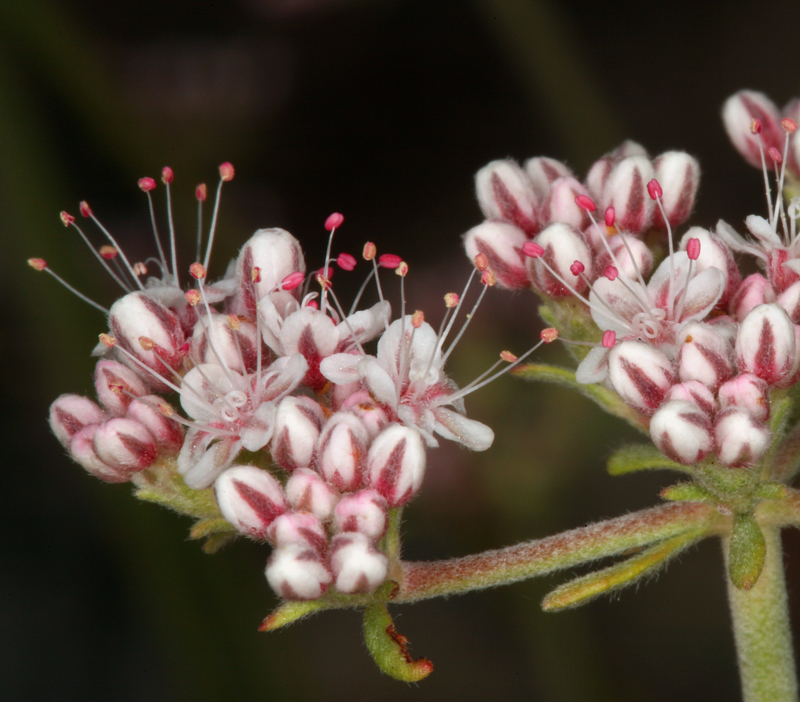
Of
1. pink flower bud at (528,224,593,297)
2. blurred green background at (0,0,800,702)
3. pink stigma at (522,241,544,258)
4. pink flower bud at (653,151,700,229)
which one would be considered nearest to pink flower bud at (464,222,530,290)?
pink flower bud at (528,224,593,297)

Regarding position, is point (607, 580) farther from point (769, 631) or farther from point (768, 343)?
point (768, 343)

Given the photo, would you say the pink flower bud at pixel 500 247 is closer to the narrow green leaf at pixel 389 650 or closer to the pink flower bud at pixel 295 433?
the pink flower bud at pixel 295 433

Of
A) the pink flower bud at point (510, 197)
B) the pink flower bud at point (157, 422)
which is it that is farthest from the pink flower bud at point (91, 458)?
the pink flower bud at point (510, 197)

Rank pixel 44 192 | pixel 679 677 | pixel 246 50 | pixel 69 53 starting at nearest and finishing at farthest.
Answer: pixel 44 192 → pixel 69 53 → pixel 679 677 → pixel 246 50

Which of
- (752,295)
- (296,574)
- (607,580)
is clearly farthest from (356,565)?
(752,295)

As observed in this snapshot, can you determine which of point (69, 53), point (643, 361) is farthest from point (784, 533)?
point (69, 53)

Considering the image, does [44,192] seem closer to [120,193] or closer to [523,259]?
[120,193]

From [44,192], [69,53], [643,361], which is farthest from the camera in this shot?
[69,53]
